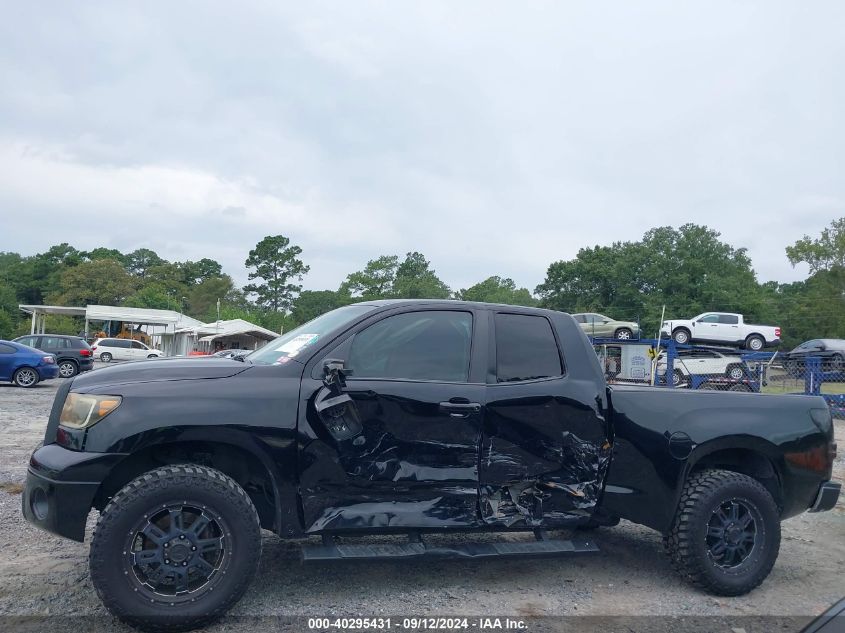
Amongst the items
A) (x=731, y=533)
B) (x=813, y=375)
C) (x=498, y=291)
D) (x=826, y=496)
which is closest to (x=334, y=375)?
(x=731, y=533)

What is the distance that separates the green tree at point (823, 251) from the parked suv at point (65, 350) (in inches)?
2368

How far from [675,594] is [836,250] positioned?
223 ft

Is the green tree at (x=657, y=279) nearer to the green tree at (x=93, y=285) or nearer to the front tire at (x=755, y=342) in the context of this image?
the front tire at (x=755, y=342)

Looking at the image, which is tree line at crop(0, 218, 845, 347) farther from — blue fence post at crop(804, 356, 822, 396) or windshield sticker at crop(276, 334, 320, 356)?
windshield sticker at crop(276, 334, 320, 356)

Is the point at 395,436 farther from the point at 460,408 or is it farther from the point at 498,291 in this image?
the point at 498,291

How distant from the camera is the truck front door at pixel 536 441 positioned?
14.4 ft

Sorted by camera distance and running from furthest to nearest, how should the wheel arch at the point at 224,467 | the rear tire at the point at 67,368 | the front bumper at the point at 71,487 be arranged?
1. the rear tire at the point at 67,368
2. the wheel arch at the point at 224,467
3. the front bumper at the point at 71,487

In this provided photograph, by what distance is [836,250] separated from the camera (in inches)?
2466

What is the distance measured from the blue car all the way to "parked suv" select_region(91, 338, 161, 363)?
17161mm

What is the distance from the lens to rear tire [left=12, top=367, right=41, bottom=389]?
19312 mm

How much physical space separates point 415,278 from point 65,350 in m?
40.6

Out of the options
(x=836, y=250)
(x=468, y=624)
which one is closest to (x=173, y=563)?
(x=468, y=624)

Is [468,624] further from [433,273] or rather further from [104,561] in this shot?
[433,273]

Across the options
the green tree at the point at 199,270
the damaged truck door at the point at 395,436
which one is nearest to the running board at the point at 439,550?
the damaged truck door at the point at 395,436
